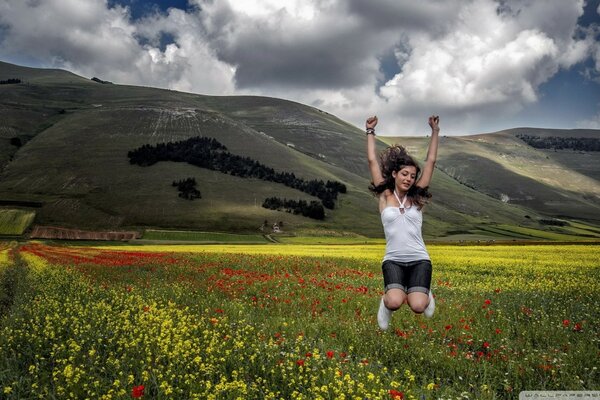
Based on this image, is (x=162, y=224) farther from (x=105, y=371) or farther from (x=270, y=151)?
(x=105, y=371)

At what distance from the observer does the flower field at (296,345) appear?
6434 millimetres

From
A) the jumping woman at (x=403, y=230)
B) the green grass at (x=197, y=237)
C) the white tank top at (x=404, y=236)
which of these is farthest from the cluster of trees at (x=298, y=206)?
the white tank top at (x=404, y=236)

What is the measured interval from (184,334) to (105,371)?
6.05 ft

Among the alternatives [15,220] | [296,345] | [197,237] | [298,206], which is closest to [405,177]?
[296,345]

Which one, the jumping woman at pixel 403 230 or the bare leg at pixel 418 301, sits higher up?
the jumping woman at pixel 403 230

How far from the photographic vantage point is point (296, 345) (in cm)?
817

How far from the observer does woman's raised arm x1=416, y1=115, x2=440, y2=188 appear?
7266 mm

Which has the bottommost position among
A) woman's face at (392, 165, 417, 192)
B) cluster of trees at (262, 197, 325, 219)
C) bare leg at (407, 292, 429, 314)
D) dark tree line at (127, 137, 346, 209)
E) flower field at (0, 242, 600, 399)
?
cluster of trees at (262, 197, 325, 219)

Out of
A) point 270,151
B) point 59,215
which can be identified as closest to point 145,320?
point 59,215

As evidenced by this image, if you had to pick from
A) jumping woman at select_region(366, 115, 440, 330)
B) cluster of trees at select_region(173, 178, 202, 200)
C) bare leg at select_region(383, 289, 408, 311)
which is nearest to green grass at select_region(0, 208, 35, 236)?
cluster of trees at select_region(173, 178, 202, 200)

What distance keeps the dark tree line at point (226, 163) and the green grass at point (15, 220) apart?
154 ft

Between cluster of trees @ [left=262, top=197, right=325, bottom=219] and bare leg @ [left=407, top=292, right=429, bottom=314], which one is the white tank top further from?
cluster of trees @ [left=262, top=197, right=325, bottom=219]

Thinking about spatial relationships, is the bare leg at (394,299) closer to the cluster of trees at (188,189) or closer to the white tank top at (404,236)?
the white tank top at (404,236)

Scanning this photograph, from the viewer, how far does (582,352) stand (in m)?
7.57
